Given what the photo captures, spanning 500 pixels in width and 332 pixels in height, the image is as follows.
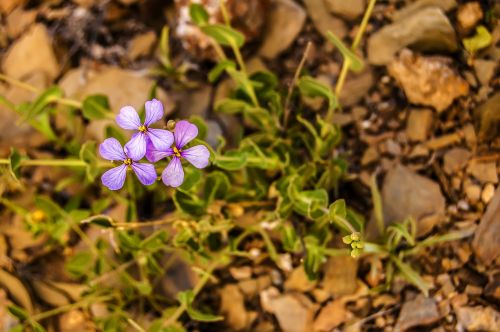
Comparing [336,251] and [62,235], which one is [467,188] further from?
[62,235]

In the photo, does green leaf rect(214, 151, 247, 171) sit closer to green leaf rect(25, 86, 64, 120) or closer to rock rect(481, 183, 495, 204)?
green leaf rect(25, 86, 64, 120)

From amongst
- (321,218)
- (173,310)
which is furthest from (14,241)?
(321,218)

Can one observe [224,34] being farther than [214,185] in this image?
Yes

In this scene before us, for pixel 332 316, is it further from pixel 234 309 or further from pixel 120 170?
pixel 120 170

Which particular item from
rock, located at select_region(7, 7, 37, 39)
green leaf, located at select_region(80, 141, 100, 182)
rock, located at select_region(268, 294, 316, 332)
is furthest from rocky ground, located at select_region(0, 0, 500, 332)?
green leaf, located at select_region(80, 141, 100, 182)

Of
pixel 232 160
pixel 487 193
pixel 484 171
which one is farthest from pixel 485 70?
pixel 232 160

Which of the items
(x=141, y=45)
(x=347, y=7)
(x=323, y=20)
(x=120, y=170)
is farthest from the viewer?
(x=141, y=45)

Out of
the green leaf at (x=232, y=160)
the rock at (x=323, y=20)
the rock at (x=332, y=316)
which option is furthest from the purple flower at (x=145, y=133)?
the rock at (x=323, y=20)
